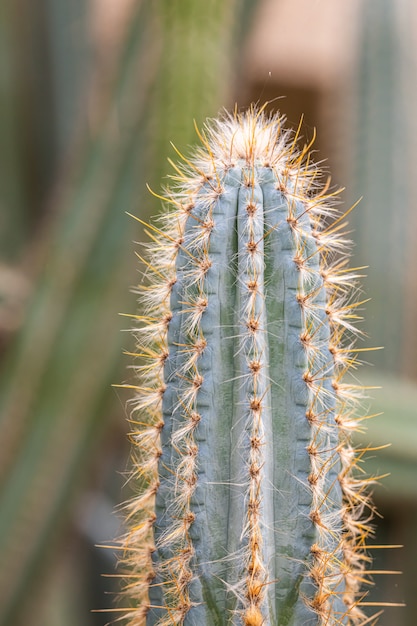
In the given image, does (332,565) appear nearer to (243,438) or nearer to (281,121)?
(243,438)

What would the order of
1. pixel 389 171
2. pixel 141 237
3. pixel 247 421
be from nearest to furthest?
pixel 247 421 → pixel 141 237 → pixel 389 171

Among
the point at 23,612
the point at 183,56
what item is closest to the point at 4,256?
the point at 23,612

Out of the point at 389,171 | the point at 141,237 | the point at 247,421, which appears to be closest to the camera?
the point at 247,421

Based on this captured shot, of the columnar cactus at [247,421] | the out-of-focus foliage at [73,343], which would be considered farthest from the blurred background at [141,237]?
the columnar cactus at [247,421]

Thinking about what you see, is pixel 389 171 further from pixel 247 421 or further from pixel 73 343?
pixel 247 421

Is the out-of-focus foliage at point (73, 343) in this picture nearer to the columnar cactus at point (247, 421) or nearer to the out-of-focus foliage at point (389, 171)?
the out-of-focus foliage at point (389, 171)

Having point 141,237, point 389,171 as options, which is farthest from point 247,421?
point 389,171

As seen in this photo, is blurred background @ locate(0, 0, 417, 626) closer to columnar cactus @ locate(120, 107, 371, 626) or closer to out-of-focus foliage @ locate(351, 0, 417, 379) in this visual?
out-of-focus foliage @ locate(351, 0, 417, 379)
